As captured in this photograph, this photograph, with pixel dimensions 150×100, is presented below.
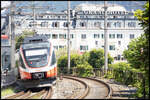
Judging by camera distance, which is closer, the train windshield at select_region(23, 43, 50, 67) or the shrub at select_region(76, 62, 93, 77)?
the train windshield at select_region(23, 43, 50, 67)

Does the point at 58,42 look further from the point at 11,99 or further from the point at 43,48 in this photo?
the point at 11,99

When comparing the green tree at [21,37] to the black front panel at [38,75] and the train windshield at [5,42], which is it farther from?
the black front panel at [38,75]

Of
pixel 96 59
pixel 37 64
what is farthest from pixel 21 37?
pixel 96 59

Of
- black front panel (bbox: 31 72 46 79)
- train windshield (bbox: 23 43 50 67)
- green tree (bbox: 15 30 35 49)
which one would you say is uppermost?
green tree (bbox: 15 30 35 49)

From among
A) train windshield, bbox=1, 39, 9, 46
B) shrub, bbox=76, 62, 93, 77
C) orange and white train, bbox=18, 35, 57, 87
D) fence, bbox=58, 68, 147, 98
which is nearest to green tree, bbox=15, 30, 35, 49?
train windshield, bbox=1, 39, 9, 46

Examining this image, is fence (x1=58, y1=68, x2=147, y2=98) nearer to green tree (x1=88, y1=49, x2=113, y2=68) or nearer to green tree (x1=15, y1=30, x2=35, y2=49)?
green tree (x1=88, y1=49, x2=113, y2=68)

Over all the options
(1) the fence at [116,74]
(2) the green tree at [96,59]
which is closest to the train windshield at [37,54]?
(1) the fence at [116,74]

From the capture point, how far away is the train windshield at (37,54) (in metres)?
13.4

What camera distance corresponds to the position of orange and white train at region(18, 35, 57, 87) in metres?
13.3

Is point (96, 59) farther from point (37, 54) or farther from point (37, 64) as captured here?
point (37, 64)

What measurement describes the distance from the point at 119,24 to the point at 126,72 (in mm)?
24811

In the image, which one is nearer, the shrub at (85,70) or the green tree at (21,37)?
the green tree at (21,37)

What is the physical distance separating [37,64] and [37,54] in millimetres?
615

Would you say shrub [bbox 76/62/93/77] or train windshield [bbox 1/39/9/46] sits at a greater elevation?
train windshield [bbox 1/39/9/46]
